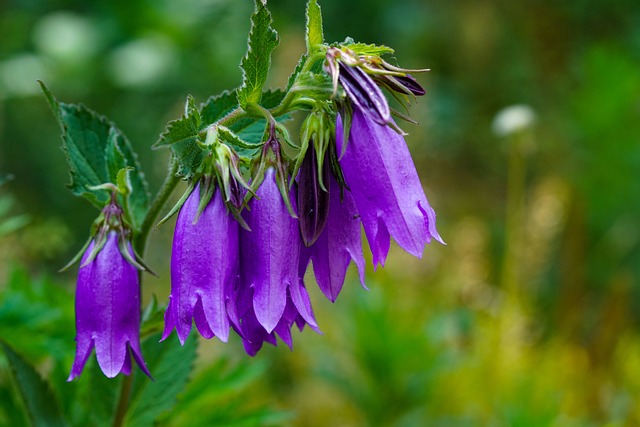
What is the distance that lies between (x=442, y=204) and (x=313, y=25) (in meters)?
2.80

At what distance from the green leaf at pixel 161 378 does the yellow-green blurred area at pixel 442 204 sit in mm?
131

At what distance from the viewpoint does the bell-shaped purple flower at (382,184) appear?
2.27 feet

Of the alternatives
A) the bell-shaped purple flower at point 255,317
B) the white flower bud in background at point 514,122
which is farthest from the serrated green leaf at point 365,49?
the white flower bud in background at point 514,122

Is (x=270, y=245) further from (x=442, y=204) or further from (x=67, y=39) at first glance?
(x=442, y=204)

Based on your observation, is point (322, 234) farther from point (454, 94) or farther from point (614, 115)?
point (454, 94)

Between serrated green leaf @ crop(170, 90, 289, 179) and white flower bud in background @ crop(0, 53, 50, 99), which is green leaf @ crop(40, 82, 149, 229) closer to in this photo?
serrated green leaf @ crop(170, 90, 289, 179)

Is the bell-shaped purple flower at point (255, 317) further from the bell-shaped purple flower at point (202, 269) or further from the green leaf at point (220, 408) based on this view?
the green leaf at point (220, 408)

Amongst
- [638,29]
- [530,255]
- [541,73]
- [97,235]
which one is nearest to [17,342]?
[97,235]

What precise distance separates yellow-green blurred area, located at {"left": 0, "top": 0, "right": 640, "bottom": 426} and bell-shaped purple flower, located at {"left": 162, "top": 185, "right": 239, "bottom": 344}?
0.38m

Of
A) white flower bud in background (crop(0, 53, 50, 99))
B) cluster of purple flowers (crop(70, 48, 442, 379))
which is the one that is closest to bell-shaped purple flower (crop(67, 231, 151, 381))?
cluster of purple flowers (crop(70, 48, 442, 379))

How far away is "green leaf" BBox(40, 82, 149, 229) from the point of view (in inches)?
31.9

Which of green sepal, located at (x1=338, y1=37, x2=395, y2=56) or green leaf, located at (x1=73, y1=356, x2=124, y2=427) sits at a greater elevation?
green sepal, located at (x1=338, y1=37, x2=395, y2=56)

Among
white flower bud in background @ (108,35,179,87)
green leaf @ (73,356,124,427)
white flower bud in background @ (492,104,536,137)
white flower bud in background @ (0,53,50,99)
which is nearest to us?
green leaf @ (73,356,124,427)

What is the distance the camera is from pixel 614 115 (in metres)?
2.79
